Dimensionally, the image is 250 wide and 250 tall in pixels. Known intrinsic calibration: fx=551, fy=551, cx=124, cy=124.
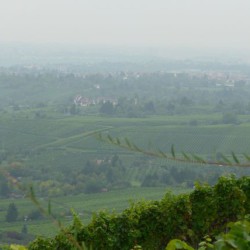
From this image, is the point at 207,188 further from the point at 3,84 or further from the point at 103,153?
the point at 3,84

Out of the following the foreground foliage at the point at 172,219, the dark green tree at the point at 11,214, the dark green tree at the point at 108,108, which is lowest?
the dark green tree at the point at 11,214

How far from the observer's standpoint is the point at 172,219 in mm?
6395

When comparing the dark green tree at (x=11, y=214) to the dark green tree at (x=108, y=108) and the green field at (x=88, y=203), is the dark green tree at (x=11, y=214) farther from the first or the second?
the dark green tree at (x=108, y=108)

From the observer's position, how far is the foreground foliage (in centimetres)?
616

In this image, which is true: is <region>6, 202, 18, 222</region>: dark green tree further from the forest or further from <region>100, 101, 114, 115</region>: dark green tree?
<region>100, 101, 114, 115</region>: dark green tree

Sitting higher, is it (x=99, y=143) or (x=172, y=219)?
(x=172, y=219)

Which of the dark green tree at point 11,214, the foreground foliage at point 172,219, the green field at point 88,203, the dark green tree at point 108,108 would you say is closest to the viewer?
the foreground foliage at point 172,219

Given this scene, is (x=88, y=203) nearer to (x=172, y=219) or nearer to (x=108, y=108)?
(x=172, y=219)

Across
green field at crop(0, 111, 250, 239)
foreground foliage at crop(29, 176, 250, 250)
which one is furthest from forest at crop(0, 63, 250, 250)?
green field at crop(0, 111, 250, 239)

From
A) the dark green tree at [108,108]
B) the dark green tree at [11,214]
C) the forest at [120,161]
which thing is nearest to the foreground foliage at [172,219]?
the forest at [120,161]

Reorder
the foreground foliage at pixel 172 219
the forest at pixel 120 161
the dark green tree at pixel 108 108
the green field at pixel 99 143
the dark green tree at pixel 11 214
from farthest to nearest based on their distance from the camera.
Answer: the dark green tree at pixel 108 108, the green field at pixel 99 143, the dark green tree at pixel 11 214, the foreground foliage at pixel 172 219, the forest at pixel 120 161

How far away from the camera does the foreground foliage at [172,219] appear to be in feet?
20.2

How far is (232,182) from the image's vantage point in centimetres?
655

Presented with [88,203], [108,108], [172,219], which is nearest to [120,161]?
[88,203]
